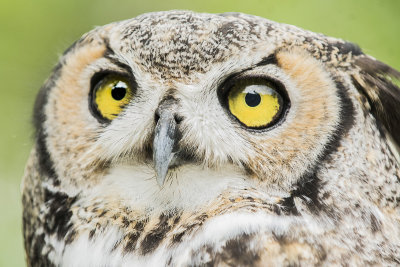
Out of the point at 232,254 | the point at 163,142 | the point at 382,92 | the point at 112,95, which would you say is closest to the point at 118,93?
the point at 112,95

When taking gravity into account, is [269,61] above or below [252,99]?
above

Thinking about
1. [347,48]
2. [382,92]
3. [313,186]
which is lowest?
[313,186]

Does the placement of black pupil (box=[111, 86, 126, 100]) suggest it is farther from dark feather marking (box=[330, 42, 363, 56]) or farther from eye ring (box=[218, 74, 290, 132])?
dark feather marking (box=[330, 42, 363, 56])

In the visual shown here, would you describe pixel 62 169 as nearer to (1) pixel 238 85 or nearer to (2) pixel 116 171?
(2) pixel 116 171

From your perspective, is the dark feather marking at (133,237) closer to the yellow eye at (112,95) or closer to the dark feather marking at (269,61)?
the yellow eye at (112,95)

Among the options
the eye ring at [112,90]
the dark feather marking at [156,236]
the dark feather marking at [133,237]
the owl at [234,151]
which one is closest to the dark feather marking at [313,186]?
the owl at [234,151]

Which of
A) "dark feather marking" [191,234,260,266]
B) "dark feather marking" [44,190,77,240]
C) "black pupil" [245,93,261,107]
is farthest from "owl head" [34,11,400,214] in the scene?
"dark feather marking" [191,234,260,266]

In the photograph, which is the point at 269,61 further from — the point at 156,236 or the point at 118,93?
the point at 156,236
